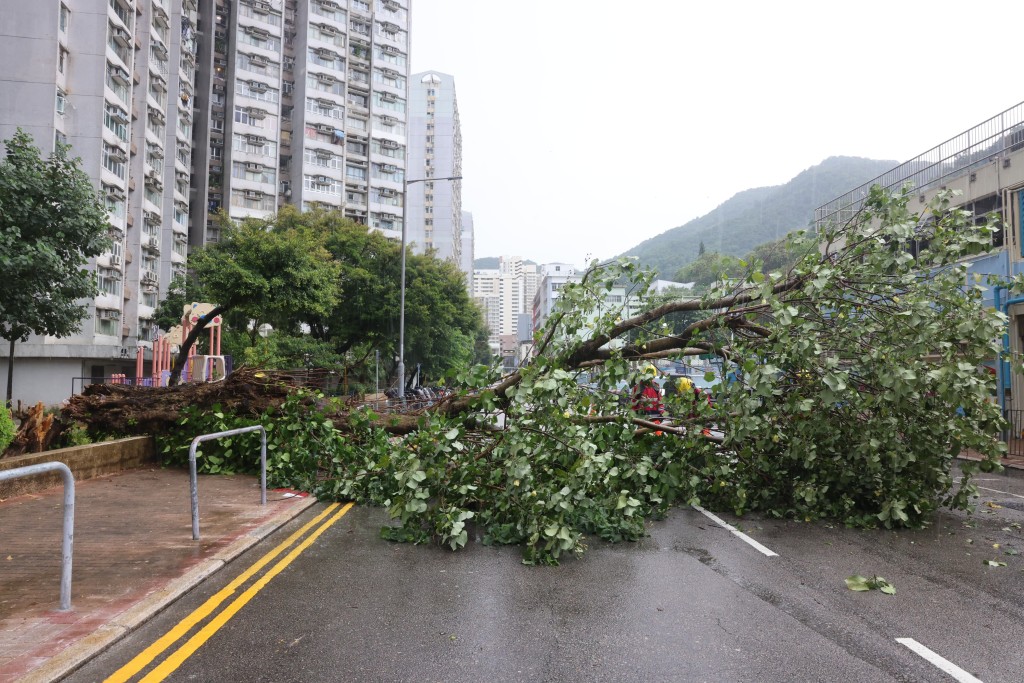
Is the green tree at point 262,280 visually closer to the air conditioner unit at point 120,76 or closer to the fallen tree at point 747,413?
the fallen tree at point 747,413

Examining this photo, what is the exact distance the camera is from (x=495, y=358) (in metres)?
9.42

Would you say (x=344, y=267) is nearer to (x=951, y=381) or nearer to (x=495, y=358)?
(x=495, y=358)

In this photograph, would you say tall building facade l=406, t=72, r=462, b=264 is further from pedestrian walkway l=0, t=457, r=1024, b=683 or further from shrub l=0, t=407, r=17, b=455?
pedestrian walkway l=0, t=457, r=1024, b=683

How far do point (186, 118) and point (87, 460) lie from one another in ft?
172

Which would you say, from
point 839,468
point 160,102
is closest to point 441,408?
point 839,468

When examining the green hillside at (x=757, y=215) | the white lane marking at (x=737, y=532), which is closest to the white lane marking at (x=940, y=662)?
the white lane marking at (x=737, y=532)

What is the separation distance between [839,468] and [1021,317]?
1520cm

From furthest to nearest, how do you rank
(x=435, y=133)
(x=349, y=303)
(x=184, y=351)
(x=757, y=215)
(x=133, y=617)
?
(x=435, y=133)
(x=757, y=215)
(x=349, y=303)
(x=184, y=351)
(x=133, y=617)

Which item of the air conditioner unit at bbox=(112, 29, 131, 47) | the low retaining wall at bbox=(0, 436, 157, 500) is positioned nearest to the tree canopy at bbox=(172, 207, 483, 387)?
the air conditioner unit at bbox=(112, 29, 131, 47)

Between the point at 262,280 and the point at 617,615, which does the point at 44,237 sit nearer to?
the point at 262,280

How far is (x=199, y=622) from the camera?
15.8ft

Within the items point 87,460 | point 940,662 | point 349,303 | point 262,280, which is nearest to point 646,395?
point 940,662

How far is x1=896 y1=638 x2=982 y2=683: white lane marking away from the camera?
3953 mm

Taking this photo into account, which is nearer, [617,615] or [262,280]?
[617,615]
